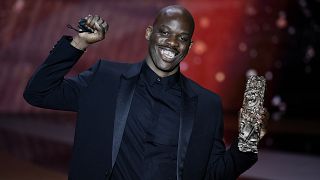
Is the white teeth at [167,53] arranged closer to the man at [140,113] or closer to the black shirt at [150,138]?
the man at [140,113]

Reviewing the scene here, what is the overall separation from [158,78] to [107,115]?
0.75ft

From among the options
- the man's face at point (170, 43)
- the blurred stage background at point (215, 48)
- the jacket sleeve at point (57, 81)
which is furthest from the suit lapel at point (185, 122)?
the blurred stage background at point (215, 48)

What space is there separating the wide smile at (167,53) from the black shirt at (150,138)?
117 mm

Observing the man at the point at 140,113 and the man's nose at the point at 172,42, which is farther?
the man's nose at the point at 172,42

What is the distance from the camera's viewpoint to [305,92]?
11305 millimetres

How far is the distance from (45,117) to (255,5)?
5.19 metres

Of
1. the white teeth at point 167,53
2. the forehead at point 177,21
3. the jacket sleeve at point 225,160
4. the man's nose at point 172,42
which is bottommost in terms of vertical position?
the jacket sleeve at point 225,160

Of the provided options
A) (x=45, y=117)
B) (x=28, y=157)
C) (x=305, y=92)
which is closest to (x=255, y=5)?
(x=305, y=92)

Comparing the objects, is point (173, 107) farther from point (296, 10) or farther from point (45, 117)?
point (296, 10)

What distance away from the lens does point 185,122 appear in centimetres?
164

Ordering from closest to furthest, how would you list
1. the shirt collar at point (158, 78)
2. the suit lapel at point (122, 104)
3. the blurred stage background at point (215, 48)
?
the suit lapel at point (122, 104) < the shirt collar at point (158, 78) < the blurred stage background at point (215, 48)

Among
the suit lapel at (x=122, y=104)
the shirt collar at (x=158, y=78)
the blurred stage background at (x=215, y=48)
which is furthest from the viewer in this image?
the blurred stage background at (x=215, y=48)

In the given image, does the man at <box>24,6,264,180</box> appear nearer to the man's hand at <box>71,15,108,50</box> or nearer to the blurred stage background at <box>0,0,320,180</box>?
the man's hand at <box>71,15,108,50</box>

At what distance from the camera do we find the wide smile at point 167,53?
5.65 ft
